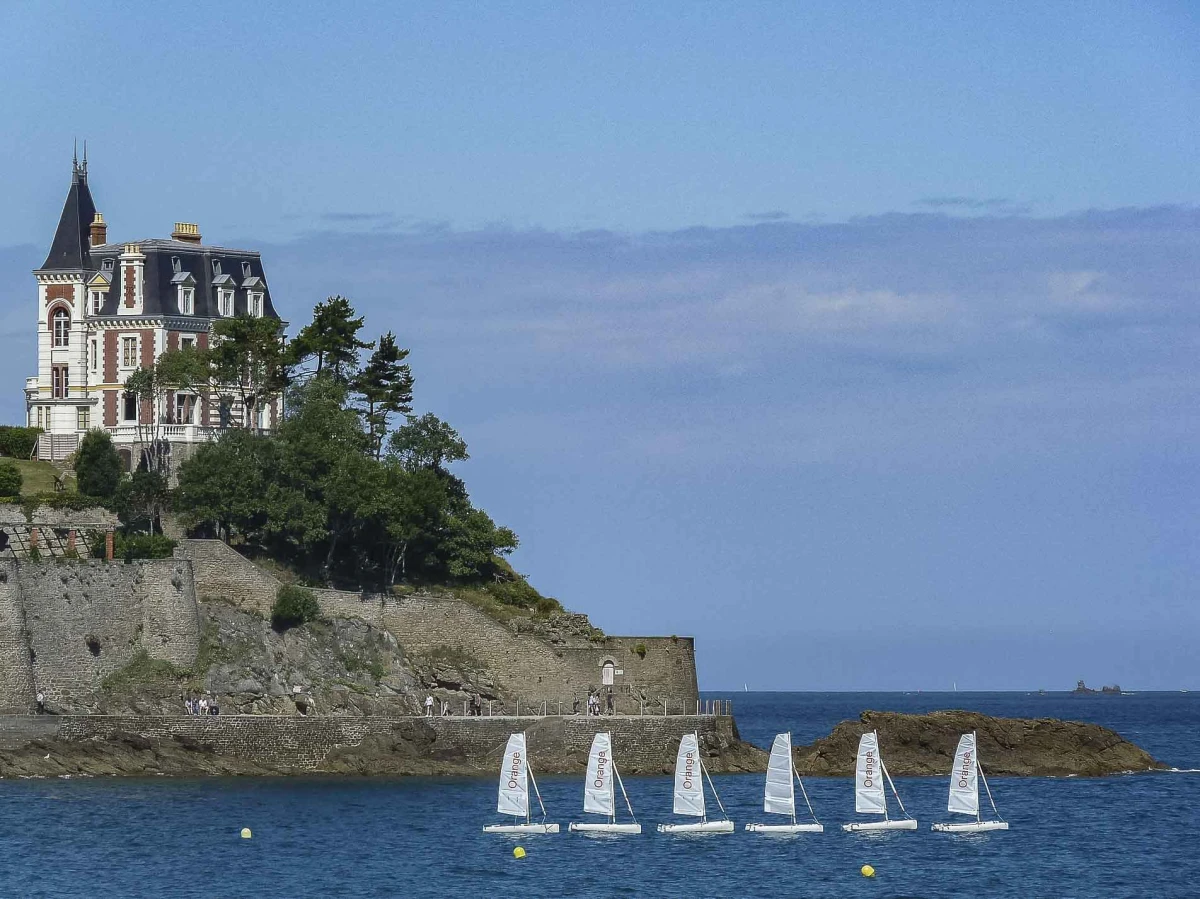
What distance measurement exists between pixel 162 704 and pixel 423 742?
919cm

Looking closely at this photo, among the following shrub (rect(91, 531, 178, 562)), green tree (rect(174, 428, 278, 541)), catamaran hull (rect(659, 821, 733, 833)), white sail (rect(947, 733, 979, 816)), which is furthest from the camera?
green tree (rect(174, 428, 278, 541))

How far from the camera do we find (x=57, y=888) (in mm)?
55062

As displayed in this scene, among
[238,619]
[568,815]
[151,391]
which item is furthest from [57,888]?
[151,391]

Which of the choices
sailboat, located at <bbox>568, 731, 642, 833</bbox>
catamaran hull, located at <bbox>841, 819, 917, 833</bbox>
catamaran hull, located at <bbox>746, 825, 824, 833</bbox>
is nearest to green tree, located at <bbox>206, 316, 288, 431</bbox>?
sailboat, located at <bbox>568, 731, 642, 833</bbox>

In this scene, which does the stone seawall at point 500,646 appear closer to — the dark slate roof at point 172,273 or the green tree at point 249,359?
the green tree at point 249,359

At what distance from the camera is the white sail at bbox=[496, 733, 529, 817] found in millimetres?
64562

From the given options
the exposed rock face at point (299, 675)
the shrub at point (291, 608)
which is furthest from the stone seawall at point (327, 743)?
the shrub at point (291, 608)

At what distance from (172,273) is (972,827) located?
136 feet

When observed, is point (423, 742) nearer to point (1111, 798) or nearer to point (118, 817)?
point (118, 817)

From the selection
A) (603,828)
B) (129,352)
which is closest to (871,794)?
(603,828)

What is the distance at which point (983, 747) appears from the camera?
294ft

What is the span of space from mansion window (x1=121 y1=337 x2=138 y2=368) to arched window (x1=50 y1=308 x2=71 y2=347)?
3729 millimetres

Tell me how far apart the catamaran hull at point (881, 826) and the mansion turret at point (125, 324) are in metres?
32.5

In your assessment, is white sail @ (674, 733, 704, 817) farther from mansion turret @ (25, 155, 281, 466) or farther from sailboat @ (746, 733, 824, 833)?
mansion turret @ (25, 155, 281, 466)
